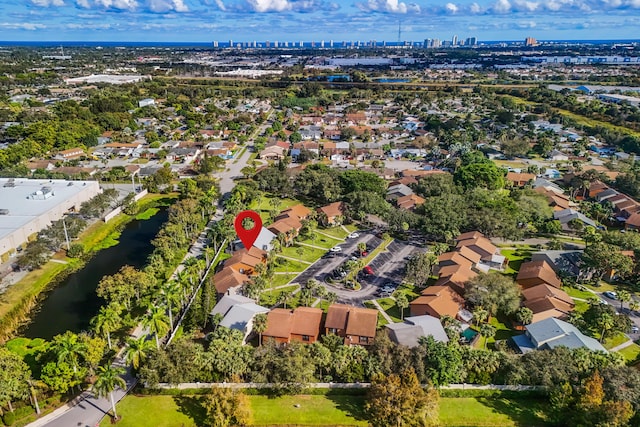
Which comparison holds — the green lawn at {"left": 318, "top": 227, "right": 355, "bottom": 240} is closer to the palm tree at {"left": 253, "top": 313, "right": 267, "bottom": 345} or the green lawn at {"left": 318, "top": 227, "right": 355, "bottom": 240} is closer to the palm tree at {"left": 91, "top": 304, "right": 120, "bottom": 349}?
the palm tree at {"left": 253, "top": 313, "right": 267, "bottom": 345}

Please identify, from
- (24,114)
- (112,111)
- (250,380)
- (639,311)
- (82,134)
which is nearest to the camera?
(250,380)

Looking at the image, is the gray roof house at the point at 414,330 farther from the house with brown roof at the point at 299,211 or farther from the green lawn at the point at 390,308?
the house with brown roof at the point at 299,211

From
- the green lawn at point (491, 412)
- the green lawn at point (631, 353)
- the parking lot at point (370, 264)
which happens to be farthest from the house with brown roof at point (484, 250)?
the green lawn at point (491, 412)

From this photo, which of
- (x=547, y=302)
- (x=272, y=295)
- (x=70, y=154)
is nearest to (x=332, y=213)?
(x=272, y=295)

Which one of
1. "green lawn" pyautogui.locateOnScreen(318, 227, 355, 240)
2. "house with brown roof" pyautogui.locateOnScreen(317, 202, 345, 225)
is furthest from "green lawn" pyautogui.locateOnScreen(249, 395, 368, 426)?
"house with brown roof" pyautogui.locateOnScreen(317, 202, 345, 225)

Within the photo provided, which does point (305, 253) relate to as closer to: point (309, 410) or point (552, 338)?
point (309, 410)

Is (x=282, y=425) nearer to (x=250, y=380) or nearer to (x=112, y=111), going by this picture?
(x=250, y=380)

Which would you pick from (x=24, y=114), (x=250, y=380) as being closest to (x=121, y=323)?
(x=250, y=380)
